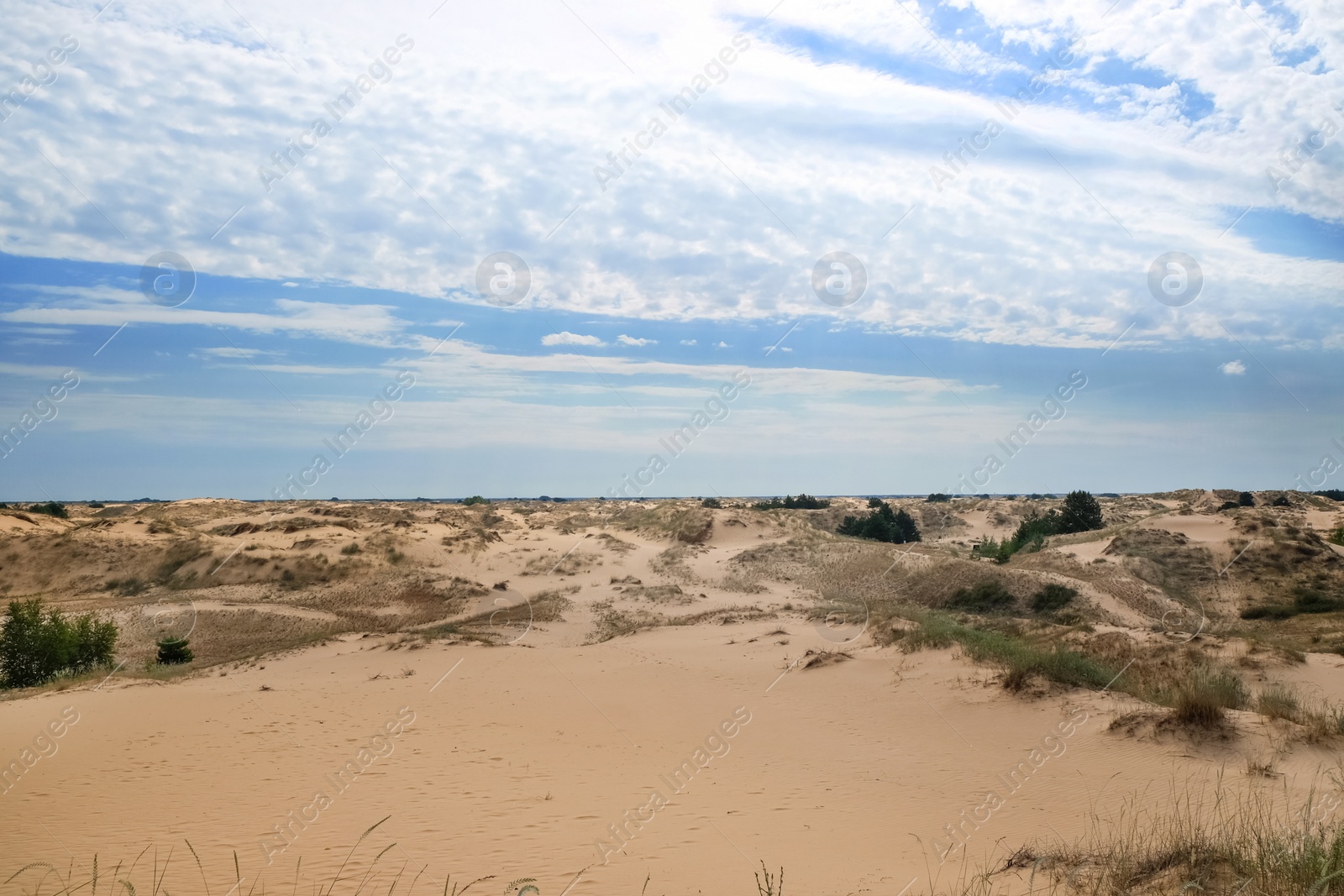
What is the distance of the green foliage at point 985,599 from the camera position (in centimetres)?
2531

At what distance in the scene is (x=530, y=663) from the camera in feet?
66.9

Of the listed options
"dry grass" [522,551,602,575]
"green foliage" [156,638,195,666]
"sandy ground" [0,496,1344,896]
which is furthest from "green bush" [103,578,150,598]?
"sandy ground" [0,496,1344,896]

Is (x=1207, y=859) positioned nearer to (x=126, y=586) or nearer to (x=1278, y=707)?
(x=1278, y=707)

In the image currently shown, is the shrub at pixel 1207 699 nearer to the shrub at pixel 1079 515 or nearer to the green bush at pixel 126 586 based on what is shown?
the shrub at pixel 1079 515

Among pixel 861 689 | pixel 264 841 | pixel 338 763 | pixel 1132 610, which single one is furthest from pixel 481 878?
pixel 1132 610

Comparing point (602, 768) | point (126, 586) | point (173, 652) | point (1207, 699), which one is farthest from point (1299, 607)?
point (126, 586)

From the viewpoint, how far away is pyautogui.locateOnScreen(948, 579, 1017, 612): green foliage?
25312mm

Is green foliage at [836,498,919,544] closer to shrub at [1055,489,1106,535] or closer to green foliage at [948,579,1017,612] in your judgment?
shrub at [1055,489,1106,535]

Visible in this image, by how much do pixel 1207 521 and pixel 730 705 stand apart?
87.0 feet

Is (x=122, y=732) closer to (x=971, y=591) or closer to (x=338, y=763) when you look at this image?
(x=338, y=763)

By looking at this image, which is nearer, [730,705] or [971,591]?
[730,705]

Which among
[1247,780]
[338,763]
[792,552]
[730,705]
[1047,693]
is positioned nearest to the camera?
[1247,780]

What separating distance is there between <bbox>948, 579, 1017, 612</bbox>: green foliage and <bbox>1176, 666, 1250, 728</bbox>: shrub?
11.4 m

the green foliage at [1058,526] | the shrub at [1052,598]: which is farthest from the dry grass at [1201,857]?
the green foliage at [1058,526]
